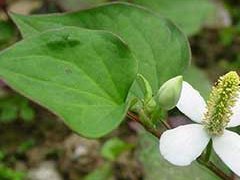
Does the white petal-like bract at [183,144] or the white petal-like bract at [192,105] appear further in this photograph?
the white petal-like bract at [192,105]

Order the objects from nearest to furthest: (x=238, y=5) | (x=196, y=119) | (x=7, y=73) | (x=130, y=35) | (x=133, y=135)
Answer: (x=7, y=73)
(x=196, y=119)
(x=130, y=35)
(x=133, y=135)
(x=238, y=5)

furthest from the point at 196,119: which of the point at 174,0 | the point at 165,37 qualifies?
Result: the point at 174,0

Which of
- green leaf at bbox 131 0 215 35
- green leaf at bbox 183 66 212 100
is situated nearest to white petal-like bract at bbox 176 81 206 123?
green leaf at bbox 183 66 212 100

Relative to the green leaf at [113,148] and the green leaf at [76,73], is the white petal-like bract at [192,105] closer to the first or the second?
the green leaf at [76,73]

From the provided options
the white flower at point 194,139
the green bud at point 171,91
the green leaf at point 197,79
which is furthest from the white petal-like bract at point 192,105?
the green leaf at point 197,79

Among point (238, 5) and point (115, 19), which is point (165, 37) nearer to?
point (115, 19)

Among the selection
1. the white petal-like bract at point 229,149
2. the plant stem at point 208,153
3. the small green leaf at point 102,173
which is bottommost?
the small green leaf at point 102,173

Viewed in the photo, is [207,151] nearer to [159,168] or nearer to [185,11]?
[159,168]

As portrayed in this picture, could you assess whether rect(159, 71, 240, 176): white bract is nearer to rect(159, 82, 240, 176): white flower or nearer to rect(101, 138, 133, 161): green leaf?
rect(159, 82, 240, 176): white flower
